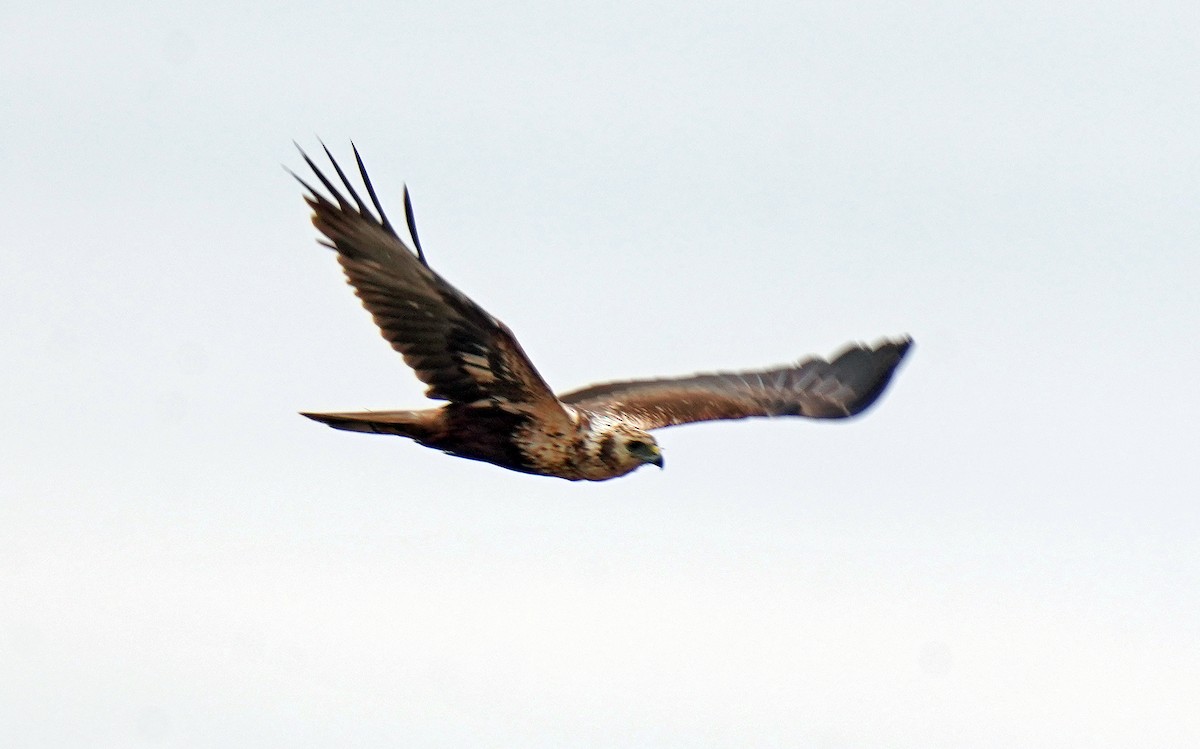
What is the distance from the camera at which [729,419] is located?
1497cm

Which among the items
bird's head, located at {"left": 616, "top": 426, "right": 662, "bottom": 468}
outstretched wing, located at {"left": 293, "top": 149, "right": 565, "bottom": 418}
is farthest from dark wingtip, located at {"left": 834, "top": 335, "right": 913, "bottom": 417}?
outstretched wing, located at {"left": 293, "top": 149, "right": 565, "bottom": 418}

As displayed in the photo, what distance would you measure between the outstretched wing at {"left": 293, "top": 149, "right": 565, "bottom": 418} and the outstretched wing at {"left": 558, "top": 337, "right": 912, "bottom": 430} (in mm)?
2194

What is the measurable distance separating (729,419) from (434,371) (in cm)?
359

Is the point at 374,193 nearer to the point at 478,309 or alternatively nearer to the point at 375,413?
the point at 478,309

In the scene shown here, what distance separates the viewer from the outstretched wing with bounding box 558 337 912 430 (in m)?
14.8

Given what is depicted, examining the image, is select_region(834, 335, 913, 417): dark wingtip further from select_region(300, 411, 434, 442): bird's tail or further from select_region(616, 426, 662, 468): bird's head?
select_region(300, 411, 434, 442): bird's tail

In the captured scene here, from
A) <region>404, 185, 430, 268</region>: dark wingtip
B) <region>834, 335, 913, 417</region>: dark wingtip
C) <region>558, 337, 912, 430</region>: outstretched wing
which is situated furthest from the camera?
<region>834, 335, 913, 417</region>: dark wingtip

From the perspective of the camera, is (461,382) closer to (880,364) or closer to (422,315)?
(422,315)

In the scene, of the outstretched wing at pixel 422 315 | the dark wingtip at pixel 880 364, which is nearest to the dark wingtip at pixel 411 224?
the outstretched wing at pixel 422 315

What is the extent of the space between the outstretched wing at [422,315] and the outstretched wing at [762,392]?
2.19 m

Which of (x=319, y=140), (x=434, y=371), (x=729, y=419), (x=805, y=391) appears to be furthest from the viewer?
(x=805, y=391)

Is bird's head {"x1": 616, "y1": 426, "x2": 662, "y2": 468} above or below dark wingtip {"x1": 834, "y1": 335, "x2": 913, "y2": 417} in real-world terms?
below

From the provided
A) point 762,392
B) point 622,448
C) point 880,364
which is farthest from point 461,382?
point 880,364

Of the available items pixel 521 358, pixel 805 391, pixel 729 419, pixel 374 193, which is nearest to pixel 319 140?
pixel 374 193
